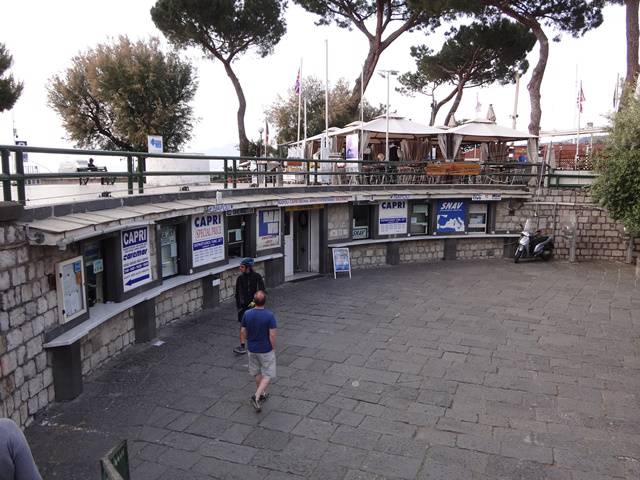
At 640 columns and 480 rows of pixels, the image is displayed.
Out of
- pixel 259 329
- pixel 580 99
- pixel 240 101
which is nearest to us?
pixel 259 329

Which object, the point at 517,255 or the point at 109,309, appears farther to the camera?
the point at 517,255

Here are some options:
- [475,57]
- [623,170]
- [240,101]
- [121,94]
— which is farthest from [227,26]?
[623,170]

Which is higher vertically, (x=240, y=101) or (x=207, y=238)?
(x=240, y=101)

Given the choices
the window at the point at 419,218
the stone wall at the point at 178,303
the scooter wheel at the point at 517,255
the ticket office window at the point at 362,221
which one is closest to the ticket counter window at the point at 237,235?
the stone wall at the point at 178,303

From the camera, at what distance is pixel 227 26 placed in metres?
27.7

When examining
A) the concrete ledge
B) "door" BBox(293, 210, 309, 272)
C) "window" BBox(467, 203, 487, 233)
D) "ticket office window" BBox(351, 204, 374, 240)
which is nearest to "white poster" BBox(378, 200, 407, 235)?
"ticket office window" BBox(351, 204, 374, 240)

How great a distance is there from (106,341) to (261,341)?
9.56 feet

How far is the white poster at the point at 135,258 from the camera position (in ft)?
26.6

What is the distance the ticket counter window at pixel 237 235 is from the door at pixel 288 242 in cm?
209

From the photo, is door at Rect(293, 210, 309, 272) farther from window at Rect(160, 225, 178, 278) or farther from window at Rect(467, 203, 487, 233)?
window at Rect(467, 203, 487, 233)

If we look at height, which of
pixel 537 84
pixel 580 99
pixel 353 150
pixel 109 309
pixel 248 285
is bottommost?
pixel 109 309

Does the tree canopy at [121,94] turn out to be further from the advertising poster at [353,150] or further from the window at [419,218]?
the window at [419,218]

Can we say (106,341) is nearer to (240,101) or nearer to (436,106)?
(240,101)

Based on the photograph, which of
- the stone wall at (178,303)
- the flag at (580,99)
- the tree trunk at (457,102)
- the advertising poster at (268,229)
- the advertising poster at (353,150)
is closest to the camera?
the stone wall at (178,303)
